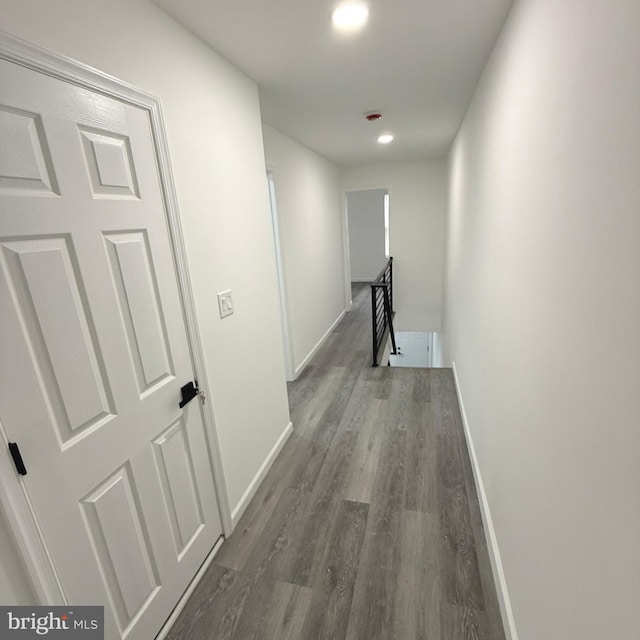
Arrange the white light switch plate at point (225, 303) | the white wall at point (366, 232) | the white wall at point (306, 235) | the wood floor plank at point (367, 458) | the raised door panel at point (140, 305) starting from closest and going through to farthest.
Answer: the raised door panel at point (140, 305), the white light switch plate at point (225, 303), the wood floor plank at point (367, 458), the white wall at point (306, 235), the white wall at point (366, 232)

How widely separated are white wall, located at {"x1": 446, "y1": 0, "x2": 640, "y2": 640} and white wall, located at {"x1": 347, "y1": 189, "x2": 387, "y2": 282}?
673 centimetres

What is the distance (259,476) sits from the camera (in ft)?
7.06

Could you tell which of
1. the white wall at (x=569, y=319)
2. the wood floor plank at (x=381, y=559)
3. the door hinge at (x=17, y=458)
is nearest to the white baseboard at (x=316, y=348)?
the wood floor plank at (x=381, y=559)

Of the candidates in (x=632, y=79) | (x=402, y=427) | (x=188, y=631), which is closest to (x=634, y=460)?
(x=632, y=79)

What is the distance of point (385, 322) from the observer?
460 cm

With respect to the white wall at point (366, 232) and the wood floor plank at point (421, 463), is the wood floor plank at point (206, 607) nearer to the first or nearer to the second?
the wood floor plank at point (421, 463)

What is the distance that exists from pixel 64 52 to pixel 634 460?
1620mm

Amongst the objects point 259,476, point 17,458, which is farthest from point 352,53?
point 259,476

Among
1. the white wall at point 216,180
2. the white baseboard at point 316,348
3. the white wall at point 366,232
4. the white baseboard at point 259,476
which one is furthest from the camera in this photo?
the white wall at point 366,232

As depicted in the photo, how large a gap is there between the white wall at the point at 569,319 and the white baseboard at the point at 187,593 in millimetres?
1309

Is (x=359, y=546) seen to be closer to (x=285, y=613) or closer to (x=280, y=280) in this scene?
(x=285, y=613)

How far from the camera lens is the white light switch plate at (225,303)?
1.72m
